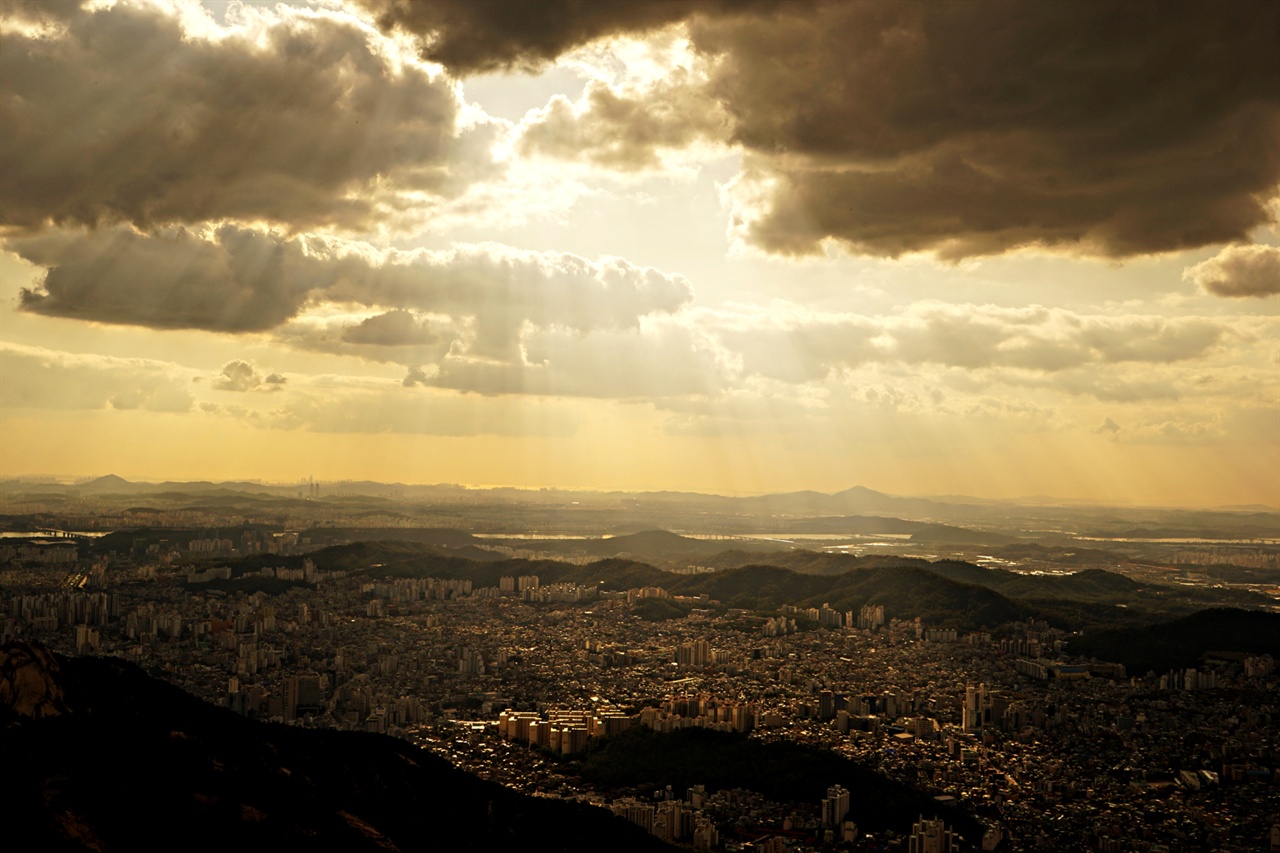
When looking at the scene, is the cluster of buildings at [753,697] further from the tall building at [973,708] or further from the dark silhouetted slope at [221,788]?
the dark silhouetted slope at [221,788]

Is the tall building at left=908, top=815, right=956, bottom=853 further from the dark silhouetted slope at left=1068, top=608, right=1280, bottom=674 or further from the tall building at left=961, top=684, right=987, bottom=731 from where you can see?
the dark silhouetted slope at left=1068, top=608, right=1280, bottom=674

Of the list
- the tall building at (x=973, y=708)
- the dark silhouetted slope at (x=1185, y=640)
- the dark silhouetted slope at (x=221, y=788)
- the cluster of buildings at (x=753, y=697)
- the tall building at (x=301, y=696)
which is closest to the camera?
the dark silhouetted slope at (x=221, y=788)

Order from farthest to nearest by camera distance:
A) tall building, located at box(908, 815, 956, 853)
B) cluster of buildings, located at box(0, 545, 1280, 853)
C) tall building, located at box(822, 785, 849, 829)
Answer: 1. cluster of buildings, located at box(0, 545, 1280, 853)
2. tall building, located at box(822, 785, 849, 829)
3. tall building, located at box(908, 815, 956, 853)

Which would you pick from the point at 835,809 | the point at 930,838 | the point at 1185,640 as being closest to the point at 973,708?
the point at 835,809

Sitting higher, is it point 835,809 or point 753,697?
point 835,809

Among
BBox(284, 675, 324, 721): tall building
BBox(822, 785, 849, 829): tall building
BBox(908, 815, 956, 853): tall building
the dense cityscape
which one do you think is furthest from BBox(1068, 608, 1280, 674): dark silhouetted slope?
BBox(284, 675, 324, 721): tall building

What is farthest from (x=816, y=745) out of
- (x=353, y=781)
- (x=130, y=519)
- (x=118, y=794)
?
(x=130, y=519)

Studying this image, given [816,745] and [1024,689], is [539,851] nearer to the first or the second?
[816,745]

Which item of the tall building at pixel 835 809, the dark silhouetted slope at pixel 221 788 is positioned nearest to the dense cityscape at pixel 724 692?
the tall building at pixel 835 809

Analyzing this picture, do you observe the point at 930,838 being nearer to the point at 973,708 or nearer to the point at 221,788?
the point at 973,708

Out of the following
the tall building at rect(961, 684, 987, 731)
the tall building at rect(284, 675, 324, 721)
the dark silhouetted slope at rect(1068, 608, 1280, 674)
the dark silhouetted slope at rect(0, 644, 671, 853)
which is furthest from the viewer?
the dark silhouetted slope at rect(1068, 608, 1280, 674)

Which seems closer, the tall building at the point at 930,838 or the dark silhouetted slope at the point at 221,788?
the dark silhouetted slope at the point at 221,788
